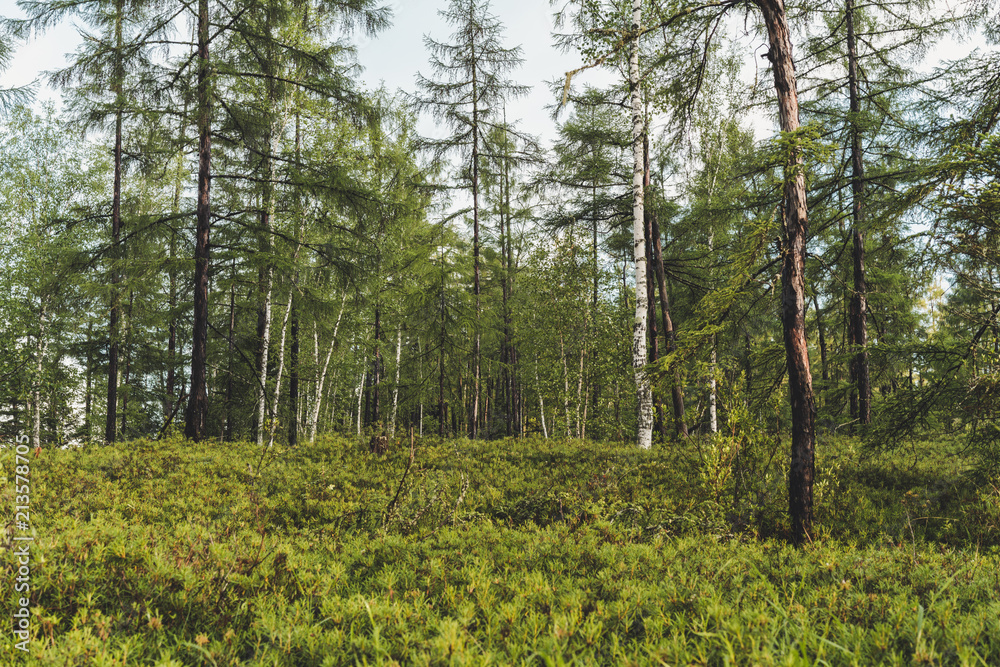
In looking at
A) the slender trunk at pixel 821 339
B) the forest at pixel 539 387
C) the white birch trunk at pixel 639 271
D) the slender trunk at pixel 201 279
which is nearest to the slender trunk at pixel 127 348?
the forest at pixel 539 387

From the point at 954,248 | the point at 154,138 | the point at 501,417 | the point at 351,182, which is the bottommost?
the point at 501,417

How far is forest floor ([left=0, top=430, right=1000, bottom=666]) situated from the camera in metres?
2.12

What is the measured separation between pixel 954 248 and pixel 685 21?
4079 mm

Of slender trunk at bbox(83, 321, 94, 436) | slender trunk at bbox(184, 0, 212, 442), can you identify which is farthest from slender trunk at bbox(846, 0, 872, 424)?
slender trunk at bbox(83, 321, 94, 436)

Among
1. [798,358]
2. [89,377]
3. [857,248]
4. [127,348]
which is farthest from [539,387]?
[89,377]

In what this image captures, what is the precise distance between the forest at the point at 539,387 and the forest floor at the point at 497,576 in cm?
3

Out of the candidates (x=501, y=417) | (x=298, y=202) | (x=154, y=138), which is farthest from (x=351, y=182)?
(x=501, y=417)

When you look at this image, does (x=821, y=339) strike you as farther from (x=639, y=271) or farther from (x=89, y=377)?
(x=89, y=377)

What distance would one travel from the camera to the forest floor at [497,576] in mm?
2121

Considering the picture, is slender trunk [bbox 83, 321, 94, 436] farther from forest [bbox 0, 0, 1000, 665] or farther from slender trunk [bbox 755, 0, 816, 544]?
slender trunk [bbox 755, 0, 816, 544]

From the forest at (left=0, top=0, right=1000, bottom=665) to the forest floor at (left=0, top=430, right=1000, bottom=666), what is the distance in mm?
30

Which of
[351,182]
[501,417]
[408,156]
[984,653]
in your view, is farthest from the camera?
[501,417]

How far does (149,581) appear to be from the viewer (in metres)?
2.79

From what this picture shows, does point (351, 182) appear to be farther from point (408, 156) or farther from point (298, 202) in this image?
point (408, 156)
